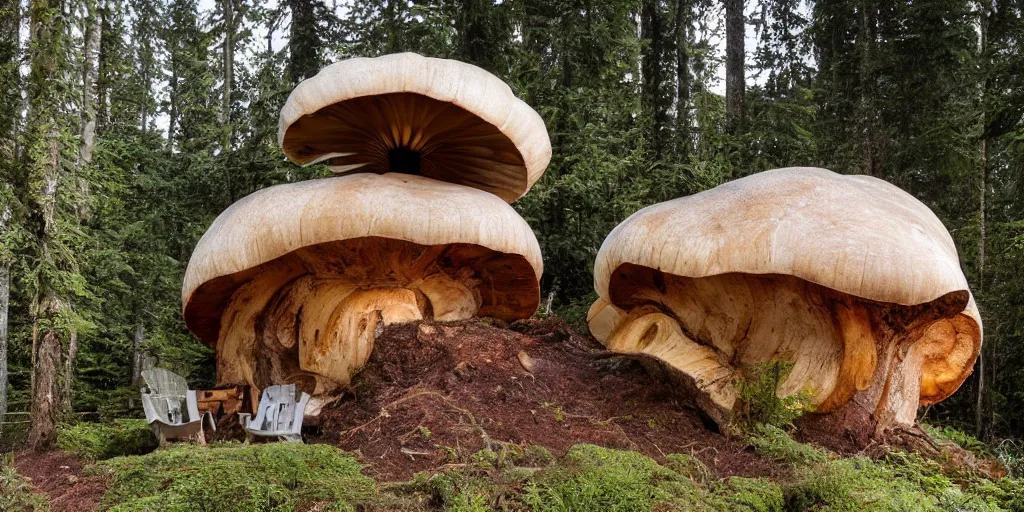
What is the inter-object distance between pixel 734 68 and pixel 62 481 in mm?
9898

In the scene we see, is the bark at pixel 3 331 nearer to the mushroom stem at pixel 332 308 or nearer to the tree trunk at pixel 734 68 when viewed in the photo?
the mushroom stem at pixel 332 308

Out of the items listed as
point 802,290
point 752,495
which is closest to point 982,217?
point 802,290

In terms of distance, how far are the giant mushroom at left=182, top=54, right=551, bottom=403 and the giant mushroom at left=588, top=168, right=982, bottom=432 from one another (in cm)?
93

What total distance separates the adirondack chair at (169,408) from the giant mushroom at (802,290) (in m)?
2.82

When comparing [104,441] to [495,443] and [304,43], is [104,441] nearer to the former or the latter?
[495,443]

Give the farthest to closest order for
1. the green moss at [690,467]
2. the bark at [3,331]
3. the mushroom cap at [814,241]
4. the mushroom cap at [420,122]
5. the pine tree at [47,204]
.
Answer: the bark at [3,331]
the mushroom cap at [420,122]
the pine tree at [47,204]
the mushroom cap at [814,241]
the green moss at [690,467]

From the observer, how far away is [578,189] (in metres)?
7.77

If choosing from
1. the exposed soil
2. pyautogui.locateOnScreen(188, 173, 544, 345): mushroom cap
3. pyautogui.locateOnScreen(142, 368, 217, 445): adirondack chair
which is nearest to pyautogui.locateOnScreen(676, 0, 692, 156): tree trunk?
pyautogui.locateOnScreen(188, 173, 544, 345): mushroom cap

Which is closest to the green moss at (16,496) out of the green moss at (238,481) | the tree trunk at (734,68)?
the green moss at (238,481)

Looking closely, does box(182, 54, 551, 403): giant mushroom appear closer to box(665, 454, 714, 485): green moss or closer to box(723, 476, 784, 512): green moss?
box(665, 454, 714, 485): green moss

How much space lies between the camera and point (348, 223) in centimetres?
416

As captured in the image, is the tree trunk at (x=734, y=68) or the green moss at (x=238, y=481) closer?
the green moss at (x=238, y=481)

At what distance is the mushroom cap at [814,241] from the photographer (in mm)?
3723

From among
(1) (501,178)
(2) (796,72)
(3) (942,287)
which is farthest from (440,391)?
(2) (796,72)
